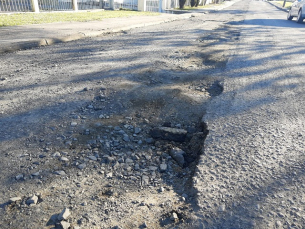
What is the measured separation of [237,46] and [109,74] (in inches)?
185

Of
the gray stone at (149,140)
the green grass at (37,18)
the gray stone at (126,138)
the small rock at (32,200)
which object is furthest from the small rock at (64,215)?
the green grass at (37,18)

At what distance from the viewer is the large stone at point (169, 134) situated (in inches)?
110

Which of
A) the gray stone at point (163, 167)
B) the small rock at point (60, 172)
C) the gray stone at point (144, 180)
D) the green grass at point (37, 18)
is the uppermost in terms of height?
the green grass at point (37, 18)

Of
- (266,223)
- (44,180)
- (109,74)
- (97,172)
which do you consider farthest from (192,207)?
(109,74)

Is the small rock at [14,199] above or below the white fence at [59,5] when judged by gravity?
below

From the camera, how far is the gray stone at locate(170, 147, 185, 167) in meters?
2.41

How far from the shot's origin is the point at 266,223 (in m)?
1.69

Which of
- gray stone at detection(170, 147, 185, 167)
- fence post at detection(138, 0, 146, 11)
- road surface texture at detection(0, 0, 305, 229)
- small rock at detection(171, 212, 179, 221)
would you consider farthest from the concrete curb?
fence post at detection(138, 0, 146, 11)

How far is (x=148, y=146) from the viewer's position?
262cm

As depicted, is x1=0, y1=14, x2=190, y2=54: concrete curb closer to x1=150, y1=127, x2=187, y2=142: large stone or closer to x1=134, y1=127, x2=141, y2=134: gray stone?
x1=134, y1=127, x2=141, y2=134: gray stone

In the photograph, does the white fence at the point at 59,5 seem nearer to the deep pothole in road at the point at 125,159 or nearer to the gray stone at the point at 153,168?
the deep pothole in road at the point at 125,159

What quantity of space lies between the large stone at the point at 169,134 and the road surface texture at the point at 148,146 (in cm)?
1

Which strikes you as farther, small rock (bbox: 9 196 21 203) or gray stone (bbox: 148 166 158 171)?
gray stone (bbox: 148 166 158 171)

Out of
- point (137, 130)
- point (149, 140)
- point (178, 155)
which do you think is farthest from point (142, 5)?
point (178, 155)
